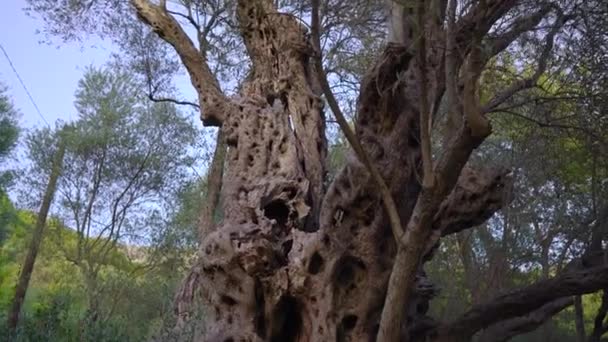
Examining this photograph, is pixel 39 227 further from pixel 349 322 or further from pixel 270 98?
pixel 349 322

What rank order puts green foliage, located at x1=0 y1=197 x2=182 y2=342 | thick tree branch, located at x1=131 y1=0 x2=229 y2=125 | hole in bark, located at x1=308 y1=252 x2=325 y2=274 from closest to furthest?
hole in bark, located at x1=308 y1=252 x2=325 y2=274 → thick tree branch, located at x1=131 y1=0 x2=229 y2=125 → green foliage, located at x1=0 y1=197 x2=182 y2=342

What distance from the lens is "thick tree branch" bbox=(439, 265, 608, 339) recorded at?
780cm

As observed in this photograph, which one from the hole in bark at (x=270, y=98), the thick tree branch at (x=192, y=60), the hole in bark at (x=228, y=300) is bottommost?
the hole in bark at (x=228, y=300)

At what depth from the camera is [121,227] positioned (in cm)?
1712

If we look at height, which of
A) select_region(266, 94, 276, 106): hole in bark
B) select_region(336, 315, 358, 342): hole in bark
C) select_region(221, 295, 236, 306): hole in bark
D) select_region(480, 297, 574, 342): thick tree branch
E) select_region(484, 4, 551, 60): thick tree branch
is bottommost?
select_region(336, 315, 358, 342): hole in bark

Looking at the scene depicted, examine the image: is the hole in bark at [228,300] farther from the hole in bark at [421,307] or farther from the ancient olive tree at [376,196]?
the hole in bark at [421,307]

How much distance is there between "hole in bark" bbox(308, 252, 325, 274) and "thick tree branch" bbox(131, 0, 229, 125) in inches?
106

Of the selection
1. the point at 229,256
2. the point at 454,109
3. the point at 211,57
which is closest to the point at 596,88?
the point at 454,109

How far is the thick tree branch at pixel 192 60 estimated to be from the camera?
958 centimetres

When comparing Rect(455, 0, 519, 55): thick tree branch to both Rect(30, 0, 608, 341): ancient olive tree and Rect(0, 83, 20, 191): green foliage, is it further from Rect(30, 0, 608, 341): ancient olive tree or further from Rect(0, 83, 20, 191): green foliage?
Rect(0, 83, 20, 191): green foliage

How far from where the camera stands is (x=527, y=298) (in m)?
7.93

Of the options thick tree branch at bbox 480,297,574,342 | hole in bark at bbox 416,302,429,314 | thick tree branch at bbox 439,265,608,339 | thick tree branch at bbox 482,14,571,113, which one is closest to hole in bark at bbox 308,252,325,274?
hole in bark at bbox 416,302,429,314

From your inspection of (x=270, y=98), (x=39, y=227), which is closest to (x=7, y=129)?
(x=39, y=227)

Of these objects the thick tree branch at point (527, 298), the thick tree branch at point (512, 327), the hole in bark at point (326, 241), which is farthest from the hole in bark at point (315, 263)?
the thick tree branch at point (512, 327)
